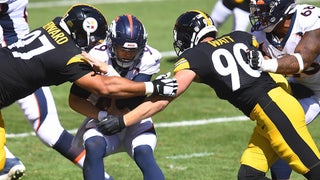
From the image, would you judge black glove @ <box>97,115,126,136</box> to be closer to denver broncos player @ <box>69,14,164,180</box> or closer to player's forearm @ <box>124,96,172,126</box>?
player's forearm @ <box>124,96,172,126</box>

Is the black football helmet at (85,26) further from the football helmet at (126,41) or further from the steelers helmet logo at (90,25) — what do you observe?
the football helmet at (126,41)

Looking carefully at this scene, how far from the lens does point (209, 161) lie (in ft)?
26.3

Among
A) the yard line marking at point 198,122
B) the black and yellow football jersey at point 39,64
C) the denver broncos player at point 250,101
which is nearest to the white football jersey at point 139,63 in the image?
the black and yellow football jersey at point 39,64

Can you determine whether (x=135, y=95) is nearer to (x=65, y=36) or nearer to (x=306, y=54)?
(x=65, y=36)

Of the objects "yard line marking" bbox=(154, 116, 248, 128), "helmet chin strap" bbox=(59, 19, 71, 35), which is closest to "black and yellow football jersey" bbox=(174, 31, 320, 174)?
"helmet chin strap" bbox=(59, 19, 71, 35)

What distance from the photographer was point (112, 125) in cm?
589

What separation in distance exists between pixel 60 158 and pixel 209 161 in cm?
152

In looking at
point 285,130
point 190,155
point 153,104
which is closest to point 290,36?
point 285,130

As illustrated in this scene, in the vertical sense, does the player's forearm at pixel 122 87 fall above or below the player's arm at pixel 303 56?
below

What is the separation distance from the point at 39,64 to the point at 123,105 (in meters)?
0.73

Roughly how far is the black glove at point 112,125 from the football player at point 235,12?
5.78 m

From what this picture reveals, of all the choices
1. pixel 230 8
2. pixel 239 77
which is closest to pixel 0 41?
pixel 239 77

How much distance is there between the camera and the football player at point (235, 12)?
11.6 metres

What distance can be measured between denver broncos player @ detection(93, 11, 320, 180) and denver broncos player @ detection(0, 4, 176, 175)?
17 centimetres
